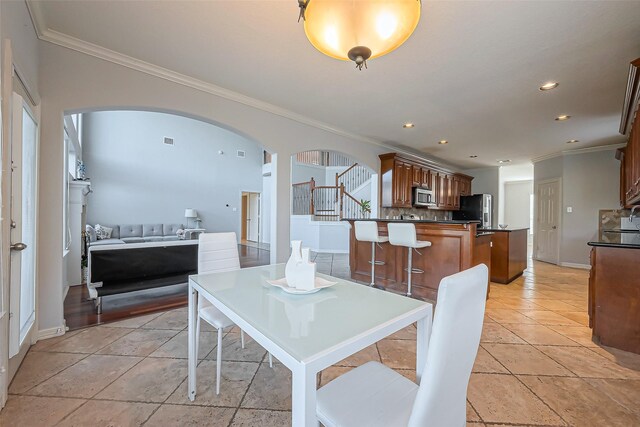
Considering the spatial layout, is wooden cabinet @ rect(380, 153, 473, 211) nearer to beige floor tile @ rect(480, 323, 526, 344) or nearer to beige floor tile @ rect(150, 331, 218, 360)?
beige floor tile @ rect(480, 323, 526, 344)

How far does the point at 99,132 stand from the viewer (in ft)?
21.0

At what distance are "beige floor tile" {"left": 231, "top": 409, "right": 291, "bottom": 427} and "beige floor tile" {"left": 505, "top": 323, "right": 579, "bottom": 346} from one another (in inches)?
86.8

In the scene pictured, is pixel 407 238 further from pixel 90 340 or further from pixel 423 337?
pixel 90 340

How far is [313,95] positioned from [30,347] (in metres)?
3.58

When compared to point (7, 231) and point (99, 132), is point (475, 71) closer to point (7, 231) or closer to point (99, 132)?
point (7, 231)

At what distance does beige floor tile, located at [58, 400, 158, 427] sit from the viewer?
1367 mm

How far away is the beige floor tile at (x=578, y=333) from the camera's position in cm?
229

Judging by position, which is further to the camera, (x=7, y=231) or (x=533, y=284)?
(x=533, y=284)

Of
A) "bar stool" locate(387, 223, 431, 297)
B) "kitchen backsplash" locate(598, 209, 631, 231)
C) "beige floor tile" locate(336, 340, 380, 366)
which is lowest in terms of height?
A: "beige floor tile" locate(336, 340, 380, 366)

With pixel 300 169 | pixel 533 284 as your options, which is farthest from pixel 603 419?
Answer: pixel 300 169

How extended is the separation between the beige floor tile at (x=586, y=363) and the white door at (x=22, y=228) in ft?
12.5

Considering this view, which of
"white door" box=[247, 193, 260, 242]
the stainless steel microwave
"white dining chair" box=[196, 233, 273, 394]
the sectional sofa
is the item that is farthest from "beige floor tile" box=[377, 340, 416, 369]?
"white door" box=[247, 193, 260, 242]

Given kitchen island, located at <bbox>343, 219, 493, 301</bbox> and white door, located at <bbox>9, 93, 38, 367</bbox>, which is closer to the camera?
white door, located at <bbox>9, 93, 38, 367</bbox>

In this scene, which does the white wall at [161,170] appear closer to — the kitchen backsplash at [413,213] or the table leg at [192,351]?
the kitchen backsplash at [413,213]
